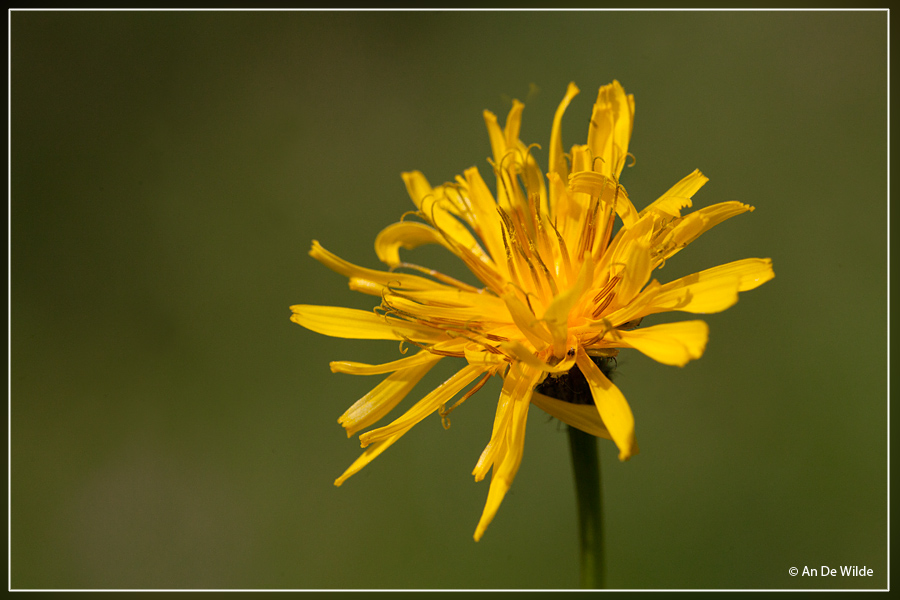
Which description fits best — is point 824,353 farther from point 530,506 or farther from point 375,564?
point 375,564

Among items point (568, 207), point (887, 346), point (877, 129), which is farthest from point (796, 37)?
point (568, 207)

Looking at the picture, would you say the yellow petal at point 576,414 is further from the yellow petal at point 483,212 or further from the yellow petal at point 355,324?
the yellow petal at point 483,212

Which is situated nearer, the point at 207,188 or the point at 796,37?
the point at 796,37

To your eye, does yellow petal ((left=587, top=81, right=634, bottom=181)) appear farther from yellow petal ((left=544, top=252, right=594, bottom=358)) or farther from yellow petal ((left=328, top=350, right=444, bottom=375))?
yellow petal ((left=328, top=350, right=444, bottom=375))

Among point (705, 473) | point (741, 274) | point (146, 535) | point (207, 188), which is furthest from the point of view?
point (207, 188)

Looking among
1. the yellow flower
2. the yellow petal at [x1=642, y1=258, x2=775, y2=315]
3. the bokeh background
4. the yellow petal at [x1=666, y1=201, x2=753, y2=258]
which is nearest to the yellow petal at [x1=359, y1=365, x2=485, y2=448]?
the yellow flower
